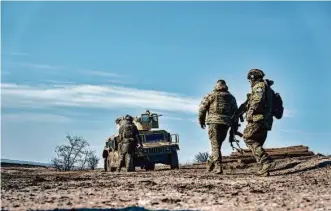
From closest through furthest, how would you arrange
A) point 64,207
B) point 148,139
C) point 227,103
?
point 64,207 → point 227,103 → point 148,139

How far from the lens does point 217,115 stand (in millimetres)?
13836

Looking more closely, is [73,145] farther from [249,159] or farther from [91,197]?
[91,197]

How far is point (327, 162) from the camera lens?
1441 centimetres

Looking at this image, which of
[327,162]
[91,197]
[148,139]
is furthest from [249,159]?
[91,197]

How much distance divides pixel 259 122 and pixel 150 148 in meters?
10.6

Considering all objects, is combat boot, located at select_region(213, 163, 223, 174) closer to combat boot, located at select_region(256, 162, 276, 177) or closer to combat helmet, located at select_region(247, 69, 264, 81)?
combat boot, located at select_region(256, 162, 276, 177)

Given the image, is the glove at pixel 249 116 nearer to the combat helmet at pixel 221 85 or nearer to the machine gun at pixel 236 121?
the machine gun at pixel 236 121

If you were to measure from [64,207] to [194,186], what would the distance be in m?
3.61

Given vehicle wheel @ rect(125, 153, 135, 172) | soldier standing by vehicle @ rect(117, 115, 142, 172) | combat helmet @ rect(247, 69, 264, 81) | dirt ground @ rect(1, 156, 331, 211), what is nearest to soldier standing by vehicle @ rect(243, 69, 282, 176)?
combat helmet @ rect(247, 69, 264, 81)

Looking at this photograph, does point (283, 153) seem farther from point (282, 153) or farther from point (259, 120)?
point (259, 120)

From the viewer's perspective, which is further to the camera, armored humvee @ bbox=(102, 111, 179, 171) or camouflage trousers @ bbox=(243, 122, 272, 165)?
armored humvee @ bbox=(102, 111, 179, 171)

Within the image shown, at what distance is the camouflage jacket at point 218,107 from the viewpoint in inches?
545

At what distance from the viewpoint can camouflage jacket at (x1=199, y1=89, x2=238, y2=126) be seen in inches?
545

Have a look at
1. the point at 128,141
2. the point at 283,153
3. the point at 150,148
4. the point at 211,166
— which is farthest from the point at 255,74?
the point at 150,148
